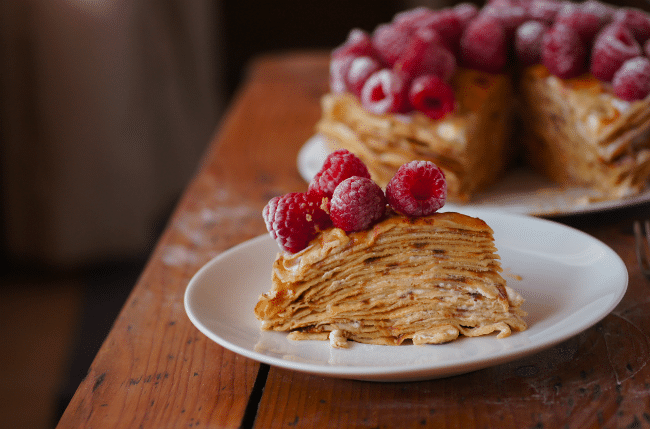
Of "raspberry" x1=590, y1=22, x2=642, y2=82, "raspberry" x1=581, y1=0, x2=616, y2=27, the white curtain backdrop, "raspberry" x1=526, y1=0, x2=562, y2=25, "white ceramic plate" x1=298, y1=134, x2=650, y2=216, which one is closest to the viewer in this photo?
"white ceramic plate" x1=298, y1=134, x2=650, y2=216

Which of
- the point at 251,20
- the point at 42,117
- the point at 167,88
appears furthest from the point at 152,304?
the point at 251,20

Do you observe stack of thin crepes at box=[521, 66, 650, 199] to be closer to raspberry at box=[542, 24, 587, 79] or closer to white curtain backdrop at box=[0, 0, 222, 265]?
raspberry at box=[542, 24, 587, 79]

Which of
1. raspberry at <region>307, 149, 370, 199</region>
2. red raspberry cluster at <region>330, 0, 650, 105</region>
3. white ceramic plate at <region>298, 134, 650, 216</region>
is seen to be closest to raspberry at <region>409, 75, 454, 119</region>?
red raspberry cluster at <region>330, 0, 650, 105</region>

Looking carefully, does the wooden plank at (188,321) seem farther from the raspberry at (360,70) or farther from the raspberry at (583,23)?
the raspberry at (583,23)

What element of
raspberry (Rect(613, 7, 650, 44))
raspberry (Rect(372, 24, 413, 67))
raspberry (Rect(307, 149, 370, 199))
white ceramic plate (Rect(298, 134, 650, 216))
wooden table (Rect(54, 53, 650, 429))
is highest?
raspberry (Rect(613, 7, 650, 44))

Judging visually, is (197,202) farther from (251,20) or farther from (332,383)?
(251,20)

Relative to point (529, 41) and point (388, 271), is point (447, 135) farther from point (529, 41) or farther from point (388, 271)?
point (388, 271)
